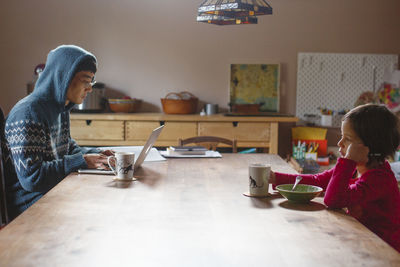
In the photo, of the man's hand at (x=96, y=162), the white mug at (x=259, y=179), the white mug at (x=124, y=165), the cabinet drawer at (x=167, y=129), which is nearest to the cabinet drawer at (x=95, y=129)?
the cabinet drawer at (x=167, y=129)

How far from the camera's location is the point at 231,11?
1.93 metres

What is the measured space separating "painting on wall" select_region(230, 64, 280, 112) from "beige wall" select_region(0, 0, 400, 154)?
0.07 metres

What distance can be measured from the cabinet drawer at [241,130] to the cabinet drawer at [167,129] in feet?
0.35

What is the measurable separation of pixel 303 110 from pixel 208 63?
3.47 feet

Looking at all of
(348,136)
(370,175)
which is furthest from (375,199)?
(348,136)

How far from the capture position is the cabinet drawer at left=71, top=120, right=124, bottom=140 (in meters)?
3.71

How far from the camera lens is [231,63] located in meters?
4.18

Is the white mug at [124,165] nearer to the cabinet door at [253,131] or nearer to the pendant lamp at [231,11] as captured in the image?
the pendant lamp at [231,11]

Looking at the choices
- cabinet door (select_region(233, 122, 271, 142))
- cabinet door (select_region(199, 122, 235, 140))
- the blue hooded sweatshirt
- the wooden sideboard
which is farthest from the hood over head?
cabinet door (select_region(233, 122, 271, 142))

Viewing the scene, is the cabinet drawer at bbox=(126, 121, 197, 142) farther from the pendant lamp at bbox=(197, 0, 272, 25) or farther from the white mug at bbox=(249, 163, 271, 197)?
the white mug at bbox=(249, 163, 271, 197)

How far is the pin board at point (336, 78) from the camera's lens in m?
4.20

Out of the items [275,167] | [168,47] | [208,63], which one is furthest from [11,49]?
[275,167]

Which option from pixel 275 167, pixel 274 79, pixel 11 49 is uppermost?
pixel 11 49

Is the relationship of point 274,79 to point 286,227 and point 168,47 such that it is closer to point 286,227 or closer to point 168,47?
point 168,47
